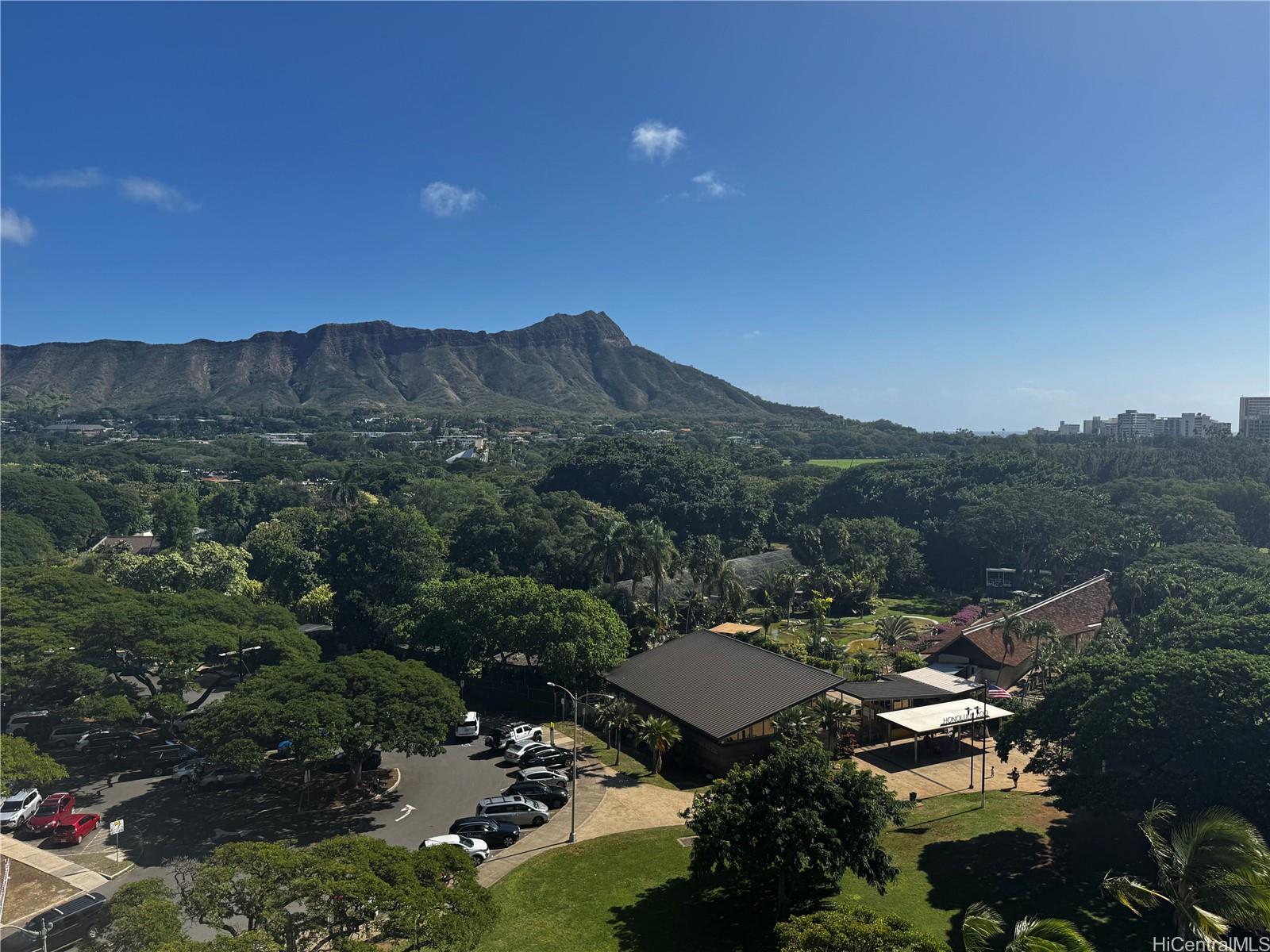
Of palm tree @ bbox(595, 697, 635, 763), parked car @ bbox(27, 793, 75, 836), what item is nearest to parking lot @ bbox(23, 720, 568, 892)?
parked car @ bbox(27, 793, 75, 836)

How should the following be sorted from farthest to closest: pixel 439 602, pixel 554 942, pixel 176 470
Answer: pixel 176 470 < pixel 439 602 < pixel 554 942

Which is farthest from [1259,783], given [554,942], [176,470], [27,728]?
[176,470]

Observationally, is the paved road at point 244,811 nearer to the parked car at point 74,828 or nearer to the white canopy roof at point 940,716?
the parked car at point 74,828

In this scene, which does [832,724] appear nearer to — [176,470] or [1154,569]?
[1154,569]

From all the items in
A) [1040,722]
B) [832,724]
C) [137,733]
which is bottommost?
[137,733]

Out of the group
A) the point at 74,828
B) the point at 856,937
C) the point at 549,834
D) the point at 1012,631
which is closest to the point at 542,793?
the point at 549,834

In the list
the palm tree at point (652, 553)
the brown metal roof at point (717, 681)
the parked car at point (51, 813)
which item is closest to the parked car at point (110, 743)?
the parked car at point (51, 813)
